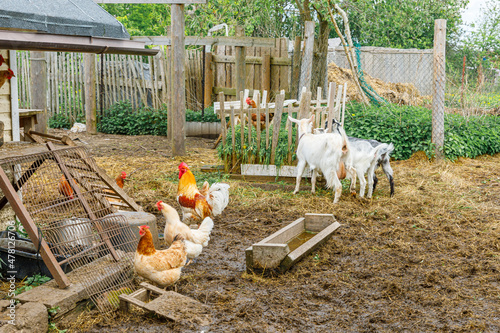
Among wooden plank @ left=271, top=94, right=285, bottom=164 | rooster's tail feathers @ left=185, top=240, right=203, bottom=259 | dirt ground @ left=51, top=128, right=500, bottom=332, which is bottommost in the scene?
dirt ground @ left=51, top=128, right=500, bottom=332

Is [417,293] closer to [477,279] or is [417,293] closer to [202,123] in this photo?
[477,279]

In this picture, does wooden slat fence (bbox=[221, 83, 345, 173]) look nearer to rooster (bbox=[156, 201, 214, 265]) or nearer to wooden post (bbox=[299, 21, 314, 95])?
wooden post (bbox=[299, 21, 314, 95])

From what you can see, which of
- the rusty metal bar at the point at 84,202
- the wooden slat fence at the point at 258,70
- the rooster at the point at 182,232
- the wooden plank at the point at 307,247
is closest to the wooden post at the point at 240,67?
the wooden slat fence at the point at 258,70

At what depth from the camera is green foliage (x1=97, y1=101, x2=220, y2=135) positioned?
13.5 meters

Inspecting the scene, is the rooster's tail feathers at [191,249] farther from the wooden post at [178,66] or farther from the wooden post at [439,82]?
the wooden post at [439,82]

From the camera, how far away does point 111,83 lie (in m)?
14.2

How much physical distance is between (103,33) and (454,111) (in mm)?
11755

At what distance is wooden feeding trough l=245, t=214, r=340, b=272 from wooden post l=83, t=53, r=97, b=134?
8.96 metres

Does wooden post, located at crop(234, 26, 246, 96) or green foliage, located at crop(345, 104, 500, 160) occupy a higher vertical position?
wooden post, located at crop(234, 26, 246, 96)

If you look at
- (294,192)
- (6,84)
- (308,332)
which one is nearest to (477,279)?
(308,332)

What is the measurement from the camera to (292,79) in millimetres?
12664

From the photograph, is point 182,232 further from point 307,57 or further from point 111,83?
point 111,83

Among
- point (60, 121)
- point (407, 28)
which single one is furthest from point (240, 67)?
point (407, 28)

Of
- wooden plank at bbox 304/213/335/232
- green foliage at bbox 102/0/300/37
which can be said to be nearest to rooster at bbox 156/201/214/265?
wooden plank at bbox 304/213/335/232
